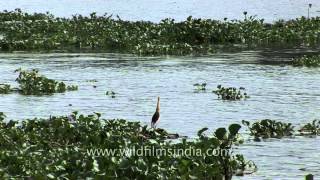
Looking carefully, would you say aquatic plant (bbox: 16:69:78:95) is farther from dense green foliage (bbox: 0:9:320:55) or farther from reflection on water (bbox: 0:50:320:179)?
dense green foliage (bbox: 0:9:320:55)

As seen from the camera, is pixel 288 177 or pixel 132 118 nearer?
pixel 288 177

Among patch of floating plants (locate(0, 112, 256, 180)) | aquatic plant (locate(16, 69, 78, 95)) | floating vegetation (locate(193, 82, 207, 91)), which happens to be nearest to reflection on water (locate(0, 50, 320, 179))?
floating vegetation (locate(193, 82, 207, 91))

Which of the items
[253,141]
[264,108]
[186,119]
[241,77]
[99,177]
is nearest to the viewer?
[99,177]

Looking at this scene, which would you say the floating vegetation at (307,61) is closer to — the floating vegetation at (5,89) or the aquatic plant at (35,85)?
the aquatic plant at (35,85)

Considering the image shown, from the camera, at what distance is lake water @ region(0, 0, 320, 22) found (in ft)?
313

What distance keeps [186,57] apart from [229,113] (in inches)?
767

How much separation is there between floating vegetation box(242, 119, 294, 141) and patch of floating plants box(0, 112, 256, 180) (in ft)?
13.8

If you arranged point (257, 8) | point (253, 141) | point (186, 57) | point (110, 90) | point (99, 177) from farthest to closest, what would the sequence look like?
point (257, 8)
point (186, 57)
point (110, 90)
point (253, 141)
point (99, 177)

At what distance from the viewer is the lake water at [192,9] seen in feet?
313

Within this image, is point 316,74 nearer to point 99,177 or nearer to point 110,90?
point 110,90

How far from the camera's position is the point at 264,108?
100 feet

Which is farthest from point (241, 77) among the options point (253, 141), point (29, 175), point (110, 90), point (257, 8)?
point (257, 8)

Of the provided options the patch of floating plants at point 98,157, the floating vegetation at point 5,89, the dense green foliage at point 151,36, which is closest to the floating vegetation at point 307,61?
the dense green foliage at point 151,36

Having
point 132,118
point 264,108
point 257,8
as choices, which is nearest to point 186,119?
point 132,118
